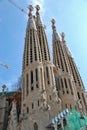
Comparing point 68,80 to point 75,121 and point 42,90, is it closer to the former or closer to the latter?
point 42,90

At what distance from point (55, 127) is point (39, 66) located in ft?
51.7

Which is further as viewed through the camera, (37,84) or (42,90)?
(37,84)

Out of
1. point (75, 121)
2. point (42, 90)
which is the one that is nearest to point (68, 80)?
point (42, 90)

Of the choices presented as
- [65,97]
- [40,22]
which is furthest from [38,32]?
[65,97]

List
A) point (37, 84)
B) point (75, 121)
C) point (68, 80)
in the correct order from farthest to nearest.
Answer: point (68, 80)
point (37, 84)
point (75, 121)

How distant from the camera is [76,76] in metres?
62.1

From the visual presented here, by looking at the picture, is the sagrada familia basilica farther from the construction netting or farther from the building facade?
the construction netting

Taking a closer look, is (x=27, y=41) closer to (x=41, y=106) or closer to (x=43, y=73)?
(x=43, y=73)

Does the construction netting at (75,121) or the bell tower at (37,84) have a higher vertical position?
the bell tower at (37,84)

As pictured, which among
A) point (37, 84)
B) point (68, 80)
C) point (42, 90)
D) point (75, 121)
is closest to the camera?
point (75, 121)

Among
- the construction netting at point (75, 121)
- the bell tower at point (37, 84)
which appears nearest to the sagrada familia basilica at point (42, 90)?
the bell tower at point (37, 84)

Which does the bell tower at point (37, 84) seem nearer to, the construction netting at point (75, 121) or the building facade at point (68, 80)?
the construction netting at point (75, 121)

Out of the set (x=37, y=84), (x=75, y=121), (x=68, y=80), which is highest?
(x=68, y=80)

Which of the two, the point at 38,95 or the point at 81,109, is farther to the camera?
the point at 81,109
